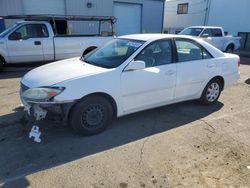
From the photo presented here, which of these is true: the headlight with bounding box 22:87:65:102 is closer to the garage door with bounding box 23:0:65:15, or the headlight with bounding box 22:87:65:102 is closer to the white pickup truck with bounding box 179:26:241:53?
the white pickup truck with bounding box 179:26:241:53

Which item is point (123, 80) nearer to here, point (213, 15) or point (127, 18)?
point (127, 18)

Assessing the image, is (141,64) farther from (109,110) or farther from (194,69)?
(194,69)

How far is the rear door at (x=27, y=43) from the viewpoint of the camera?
8.50 metres

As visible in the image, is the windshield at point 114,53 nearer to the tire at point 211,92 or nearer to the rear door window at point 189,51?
the rear door window at point 189,51

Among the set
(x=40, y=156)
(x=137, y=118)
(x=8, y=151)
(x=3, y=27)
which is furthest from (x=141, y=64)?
(x=3, y=27)

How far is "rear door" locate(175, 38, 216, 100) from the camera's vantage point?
475 cm

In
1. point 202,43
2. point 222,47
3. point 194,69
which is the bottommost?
point 222,47

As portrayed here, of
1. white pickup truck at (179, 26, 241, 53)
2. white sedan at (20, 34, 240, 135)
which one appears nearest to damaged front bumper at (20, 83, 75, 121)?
white sedan at (20, 34, 240, 135)

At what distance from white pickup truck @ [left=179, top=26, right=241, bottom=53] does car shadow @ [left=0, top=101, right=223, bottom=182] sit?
9.64 meters

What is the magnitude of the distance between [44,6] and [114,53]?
13149 mm

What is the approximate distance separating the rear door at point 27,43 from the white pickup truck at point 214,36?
8.24 m

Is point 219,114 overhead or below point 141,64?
below

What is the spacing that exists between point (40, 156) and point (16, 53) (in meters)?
6.20

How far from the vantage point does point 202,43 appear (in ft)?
16.8
